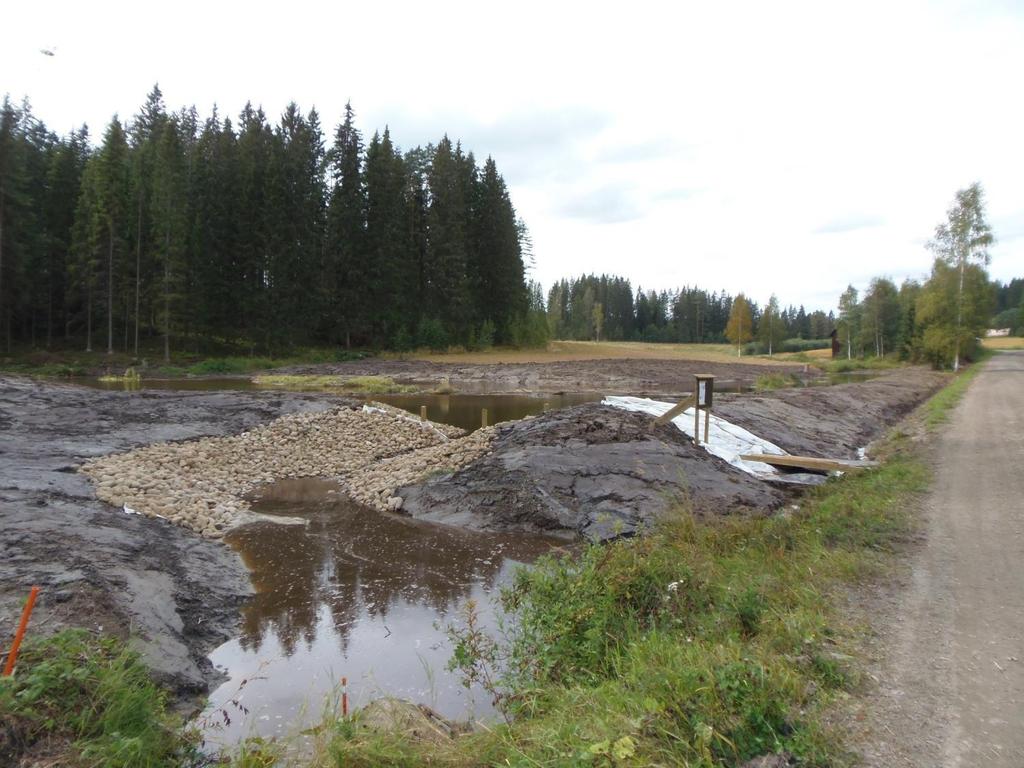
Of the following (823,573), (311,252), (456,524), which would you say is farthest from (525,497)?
(311,252)

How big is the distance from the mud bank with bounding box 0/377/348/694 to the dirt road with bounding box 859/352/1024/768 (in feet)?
18.9

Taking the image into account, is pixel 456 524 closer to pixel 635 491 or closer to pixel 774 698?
pixel 635 491

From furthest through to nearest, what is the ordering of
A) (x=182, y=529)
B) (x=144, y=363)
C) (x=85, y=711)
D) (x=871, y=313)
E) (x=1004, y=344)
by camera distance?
(x=1004, y=344), (x=871, y=313), (x=144, y=363), (x=182, y=529), (x=85, y=711)

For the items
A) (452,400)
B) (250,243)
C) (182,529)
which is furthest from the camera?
(250,243)

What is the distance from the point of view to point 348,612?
812 centimetres

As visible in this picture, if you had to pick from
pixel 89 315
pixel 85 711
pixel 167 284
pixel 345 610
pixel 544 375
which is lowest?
pixel 345 610

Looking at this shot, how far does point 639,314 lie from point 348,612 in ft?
430

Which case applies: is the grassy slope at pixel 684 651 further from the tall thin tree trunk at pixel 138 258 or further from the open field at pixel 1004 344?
the open field at pixel 1004 344

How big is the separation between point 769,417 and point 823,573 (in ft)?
49.5

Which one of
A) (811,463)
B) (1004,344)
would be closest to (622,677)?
(811,463)

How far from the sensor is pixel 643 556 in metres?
7.15

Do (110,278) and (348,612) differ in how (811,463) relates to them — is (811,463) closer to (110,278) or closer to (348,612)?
(348,612)

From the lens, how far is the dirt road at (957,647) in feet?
11.6

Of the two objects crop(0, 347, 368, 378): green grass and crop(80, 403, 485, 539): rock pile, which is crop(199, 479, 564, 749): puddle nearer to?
crop(80, 403, 485, 539): rock pile
